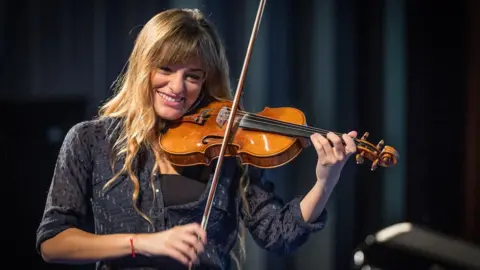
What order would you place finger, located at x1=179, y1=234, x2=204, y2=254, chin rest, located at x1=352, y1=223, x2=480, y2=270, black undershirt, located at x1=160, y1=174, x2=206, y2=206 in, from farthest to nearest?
black undershirt, located at x1=160, y1=174, x2=206, y2=206 → finger, located at x1=179, y1=234, x2=204, y2=254 → chin rest, located at x1=352, y1=223, x2=480, y2=270

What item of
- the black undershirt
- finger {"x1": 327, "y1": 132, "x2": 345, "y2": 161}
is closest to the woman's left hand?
finger {"x1": 327, "y1": 132, "x2": 345, "y2": 161}

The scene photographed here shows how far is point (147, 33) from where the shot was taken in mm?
1528

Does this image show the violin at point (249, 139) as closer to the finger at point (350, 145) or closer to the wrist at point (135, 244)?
the finger at point (350, 145)

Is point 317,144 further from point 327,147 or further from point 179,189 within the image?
point 179,189

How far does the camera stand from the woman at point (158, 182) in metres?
1.44

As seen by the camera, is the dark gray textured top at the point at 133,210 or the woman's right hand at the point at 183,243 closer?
the woman's right hand at the point at 183,243

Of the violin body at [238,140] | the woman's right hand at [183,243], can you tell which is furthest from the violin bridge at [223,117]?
the woman's right hand at [183,243]

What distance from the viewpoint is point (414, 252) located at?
3.48 feet

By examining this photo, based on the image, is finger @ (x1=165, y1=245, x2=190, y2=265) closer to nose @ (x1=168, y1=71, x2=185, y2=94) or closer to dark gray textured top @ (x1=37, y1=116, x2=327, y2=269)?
dark gray textured top @ (x1=37, y1=116, x2=327, y2=269)

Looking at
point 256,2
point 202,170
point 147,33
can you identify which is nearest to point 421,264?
point 202,170

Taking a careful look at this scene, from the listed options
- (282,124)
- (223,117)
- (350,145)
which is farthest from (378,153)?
(223,117)

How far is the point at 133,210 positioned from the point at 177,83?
293 millimetres

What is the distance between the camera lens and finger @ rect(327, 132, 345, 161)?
55.2 inches

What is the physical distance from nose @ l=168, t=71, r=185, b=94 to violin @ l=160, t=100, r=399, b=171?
0.08 metres
